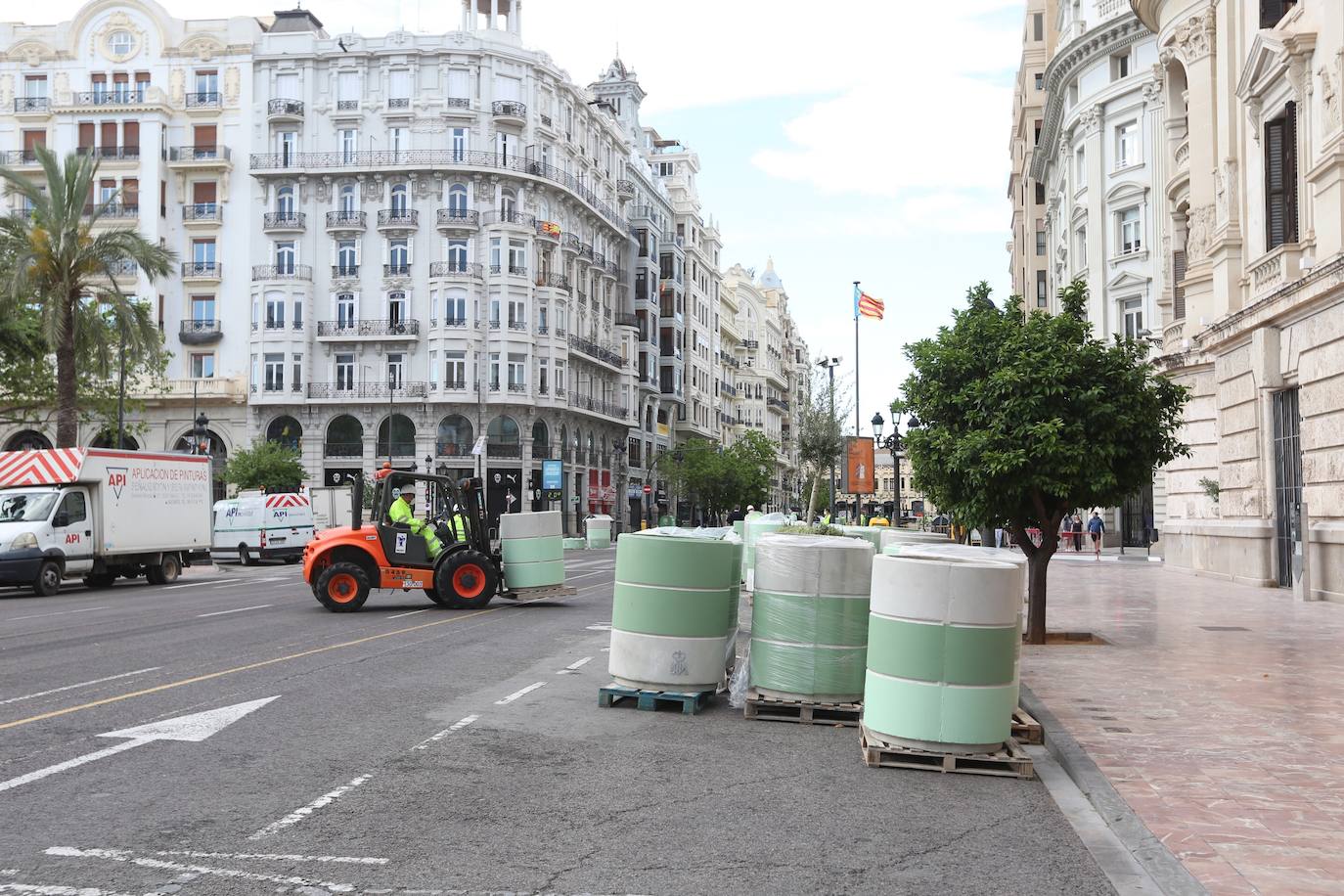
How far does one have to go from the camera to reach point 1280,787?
7078 mm

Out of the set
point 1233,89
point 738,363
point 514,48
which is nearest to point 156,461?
point 1233,89

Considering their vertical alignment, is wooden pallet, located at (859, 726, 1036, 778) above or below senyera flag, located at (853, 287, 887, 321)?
below

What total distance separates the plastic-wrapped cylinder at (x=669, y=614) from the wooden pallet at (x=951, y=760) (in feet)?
7.14

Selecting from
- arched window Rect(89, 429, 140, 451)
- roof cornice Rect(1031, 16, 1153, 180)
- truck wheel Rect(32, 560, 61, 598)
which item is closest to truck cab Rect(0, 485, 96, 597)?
truck wheel Rect(32, 560, 61, 598)

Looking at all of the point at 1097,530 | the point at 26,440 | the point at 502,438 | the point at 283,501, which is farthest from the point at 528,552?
the point at 26,440

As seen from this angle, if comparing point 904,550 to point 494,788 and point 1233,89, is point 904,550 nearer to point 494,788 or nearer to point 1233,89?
point 494,788

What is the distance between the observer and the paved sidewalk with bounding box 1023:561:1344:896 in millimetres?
5879

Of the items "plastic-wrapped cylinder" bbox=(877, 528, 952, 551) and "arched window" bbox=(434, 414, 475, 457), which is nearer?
"plastic-wrapped cylinder" bbox=(877, 528, 952, 551)

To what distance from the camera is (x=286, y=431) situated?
62.3 metres

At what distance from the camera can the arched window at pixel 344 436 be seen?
Result: 205 feet

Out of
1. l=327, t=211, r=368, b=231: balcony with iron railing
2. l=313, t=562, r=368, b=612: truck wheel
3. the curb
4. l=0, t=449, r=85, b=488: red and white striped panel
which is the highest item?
l=327, t=211, r=368, b=231: balcony with iron railing

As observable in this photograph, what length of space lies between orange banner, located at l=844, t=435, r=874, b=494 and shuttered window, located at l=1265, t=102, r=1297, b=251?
1255 cm

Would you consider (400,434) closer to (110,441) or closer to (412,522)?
(110,441)

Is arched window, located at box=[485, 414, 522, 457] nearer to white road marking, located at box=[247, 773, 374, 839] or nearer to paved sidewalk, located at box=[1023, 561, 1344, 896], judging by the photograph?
paved sidewalk, located at box=[1023, 561, 1344, 896]
